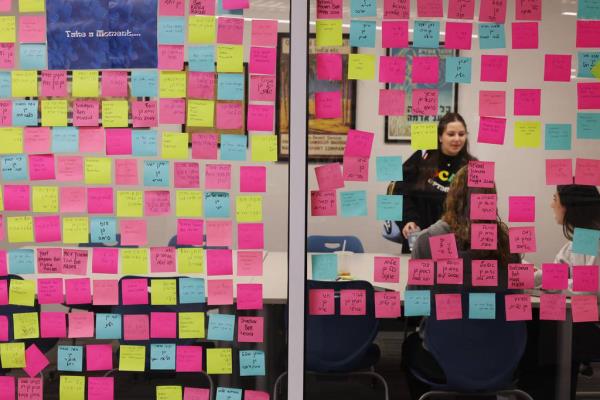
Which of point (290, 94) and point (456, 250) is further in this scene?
point (456, 250)

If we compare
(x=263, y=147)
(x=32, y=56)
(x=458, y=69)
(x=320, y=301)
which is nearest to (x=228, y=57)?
(x=263, y=147)

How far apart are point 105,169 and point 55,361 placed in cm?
73

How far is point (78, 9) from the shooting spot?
231cm

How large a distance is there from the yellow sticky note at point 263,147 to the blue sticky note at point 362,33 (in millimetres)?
442

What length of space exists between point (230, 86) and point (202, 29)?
8.6 inches

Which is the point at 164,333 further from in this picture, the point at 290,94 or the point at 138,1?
the point at 138,1

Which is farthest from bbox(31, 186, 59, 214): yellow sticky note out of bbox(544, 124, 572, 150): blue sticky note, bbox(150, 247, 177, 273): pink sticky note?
bbox(544, 124, 572, 150): blue sticky note

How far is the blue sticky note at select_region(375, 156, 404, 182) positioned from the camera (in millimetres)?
2373

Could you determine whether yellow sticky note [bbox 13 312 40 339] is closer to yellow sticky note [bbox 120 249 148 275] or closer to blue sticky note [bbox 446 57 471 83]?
yellow sticky note [bbox 120 249 148 275]

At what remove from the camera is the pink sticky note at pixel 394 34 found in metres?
2.32

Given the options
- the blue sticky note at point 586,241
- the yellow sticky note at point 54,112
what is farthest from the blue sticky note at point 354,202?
the yellow sticky note at point 54,112

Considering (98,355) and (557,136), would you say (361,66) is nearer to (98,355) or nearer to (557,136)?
(557,136)

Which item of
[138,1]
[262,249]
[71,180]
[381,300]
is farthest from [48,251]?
[381,300]

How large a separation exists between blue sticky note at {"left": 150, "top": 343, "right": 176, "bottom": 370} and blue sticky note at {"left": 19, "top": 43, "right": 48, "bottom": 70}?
1086mm
